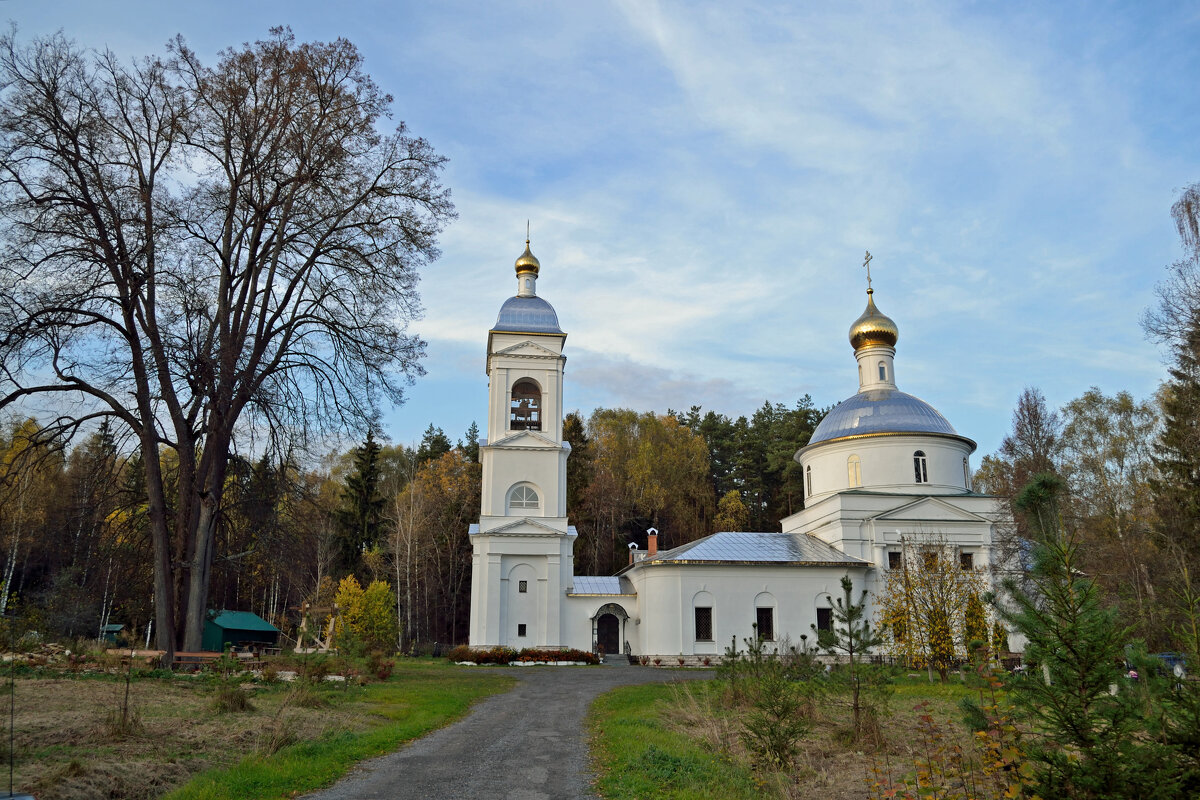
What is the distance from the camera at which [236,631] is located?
36.3 meters

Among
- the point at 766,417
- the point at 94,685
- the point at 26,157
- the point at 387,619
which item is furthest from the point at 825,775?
the point at 766,417

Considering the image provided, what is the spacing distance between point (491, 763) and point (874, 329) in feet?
107

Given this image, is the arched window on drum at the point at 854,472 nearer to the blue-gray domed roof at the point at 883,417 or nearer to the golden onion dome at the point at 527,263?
the blue-gray domed roof at the point at 883,417

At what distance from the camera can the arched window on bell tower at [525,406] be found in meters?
33.8

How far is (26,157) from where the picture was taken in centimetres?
1582

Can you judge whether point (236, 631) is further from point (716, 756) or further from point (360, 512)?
point (716, 756)

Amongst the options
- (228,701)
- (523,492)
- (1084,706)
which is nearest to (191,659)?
(228,701)

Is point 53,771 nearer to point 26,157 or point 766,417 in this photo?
point 26,157

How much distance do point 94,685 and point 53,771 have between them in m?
8.11

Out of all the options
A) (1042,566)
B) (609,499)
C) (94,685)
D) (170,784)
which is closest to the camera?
(1042,566)

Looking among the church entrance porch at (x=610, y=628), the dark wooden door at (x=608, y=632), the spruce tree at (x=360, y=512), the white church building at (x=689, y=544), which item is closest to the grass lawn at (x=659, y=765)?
the white church building at (x=689, y=544)

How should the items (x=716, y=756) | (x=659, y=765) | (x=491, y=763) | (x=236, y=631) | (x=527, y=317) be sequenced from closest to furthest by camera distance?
(x=659, y=765)
(x=491, y=763)
(x=716, y=756)
(x=527, y=317)
(x=236, y=631)

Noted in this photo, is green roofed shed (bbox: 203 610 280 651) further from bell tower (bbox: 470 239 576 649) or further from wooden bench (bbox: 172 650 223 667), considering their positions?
wooden bench (bbox: 172 650 223 667)

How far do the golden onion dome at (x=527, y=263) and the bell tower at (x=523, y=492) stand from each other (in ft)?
4.11
